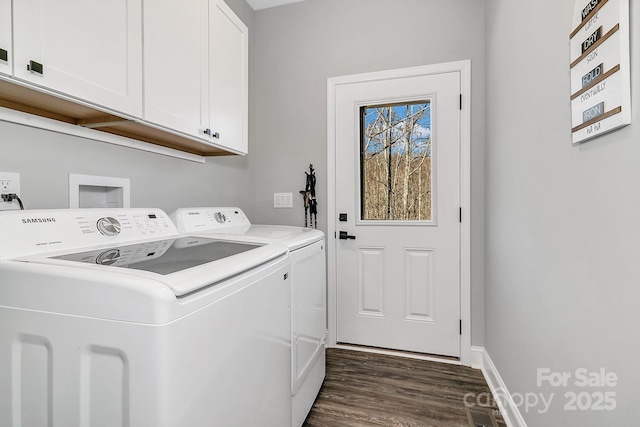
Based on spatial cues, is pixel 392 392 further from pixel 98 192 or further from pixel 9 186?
pixel 9 186

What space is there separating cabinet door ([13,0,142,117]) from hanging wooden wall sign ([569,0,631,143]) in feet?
4.87

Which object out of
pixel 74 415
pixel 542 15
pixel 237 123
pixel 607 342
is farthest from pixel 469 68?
pixel 74 415

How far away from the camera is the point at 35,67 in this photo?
2.73 feet

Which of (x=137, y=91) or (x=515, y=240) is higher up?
(x=137, y=91)

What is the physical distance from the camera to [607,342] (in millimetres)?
799

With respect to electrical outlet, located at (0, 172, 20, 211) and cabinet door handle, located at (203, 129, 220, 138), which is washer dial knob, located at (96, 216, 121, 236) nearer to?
electrical outlet, located at (0, 172, 20, 211)

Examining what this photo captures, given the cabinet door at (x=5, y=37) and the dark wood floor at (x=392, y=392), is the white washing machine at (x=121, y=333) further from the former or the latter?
the dark wood floor at (x=392, y=392)

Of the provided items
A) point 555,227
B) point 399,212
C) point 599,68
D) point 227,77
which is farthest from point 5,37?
point 399,212

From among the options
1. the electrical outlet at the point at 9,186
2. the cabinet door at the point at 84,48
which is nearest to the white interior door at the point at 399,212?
the cabinet door at the point at 84,48

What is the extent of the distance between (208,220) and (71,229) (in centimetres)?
77

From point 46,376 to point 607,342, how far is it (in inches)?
55.1

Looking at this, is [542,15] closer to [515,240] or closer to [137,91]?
[515,240]

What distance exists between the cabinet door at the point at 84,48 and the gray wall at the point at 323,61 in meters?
1.47

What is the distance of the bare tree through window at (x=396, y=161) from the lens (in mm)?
2270
